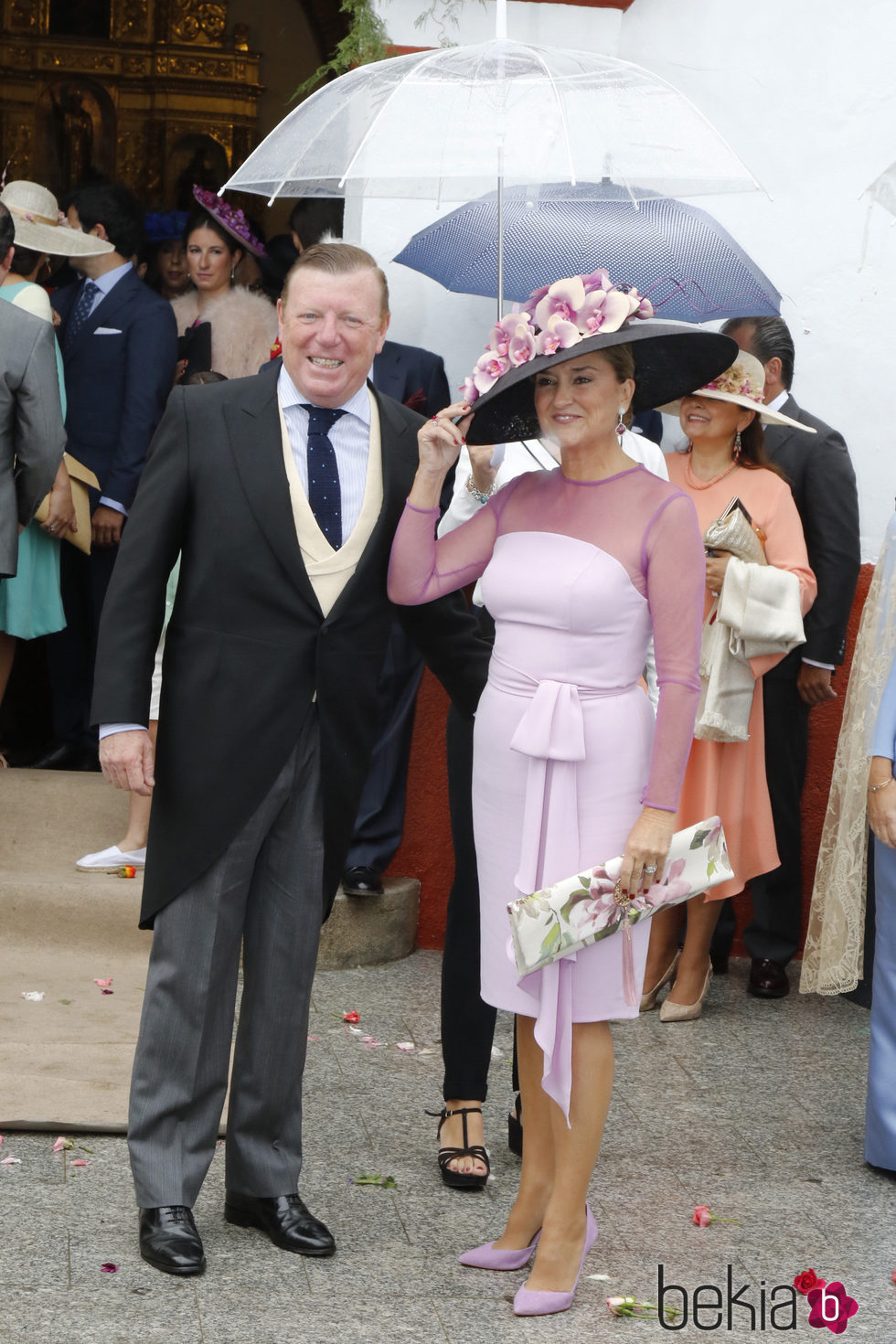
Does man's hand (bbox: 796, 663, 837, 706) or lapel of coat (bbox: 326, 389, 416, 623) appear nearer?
lapel of coat (bbox: 326, 389, 416, 623)

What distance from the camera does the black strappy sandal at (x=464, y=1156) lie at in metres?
3.97

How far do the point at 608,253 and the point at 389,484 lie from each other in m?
2.29

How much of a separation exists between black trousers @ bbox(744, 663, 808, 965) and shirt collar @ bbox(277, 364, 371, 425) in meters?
2.61

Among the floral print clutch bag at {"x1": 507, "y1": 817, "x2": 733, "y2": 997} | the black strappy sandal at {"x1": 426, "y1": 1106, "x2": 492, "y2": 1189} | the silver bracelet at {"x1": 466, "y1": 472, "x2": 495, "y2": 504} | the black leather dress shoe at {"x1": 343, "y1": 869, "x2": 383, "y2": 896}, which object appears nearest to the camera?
the floral print clutch bag at {"x1": 507, "y1": 817, "x2": 733, "y2": 997}

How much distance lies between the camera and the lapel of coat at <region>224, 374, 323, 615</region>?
3414mm

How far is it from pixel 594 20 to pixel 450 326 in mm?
1249

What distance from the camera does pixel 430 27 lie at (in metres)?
6.14

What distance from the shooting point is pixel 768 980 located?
18.6ft

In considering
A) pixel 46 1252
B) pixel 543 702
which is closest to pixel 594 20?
pixel 543 702

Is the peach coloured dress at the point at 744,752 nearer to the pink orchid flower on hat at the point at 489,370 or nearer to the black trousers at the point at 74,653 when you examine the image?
Result: the pink orchid flower on hat at the point at 489,370

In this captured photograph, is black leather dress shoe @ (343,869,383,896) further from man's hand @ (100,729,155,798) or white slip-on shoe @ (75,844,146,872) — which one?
man's hand @ (100,729,155,798)

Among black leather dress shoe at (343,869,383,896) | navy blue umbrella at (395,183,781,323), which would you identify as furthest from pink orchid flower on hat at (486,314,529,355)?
black leather dress shoe at (343,869,383,896)

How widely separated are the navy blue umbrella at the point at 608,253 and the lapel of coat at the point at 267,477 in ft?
6.99

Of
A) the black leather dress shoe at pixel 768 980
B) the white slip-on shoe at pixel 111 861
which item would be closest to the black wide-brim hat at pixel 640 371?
the black leather dress shoe at pixel 768 980
